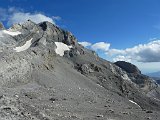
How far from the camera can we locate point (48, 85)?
245 feet

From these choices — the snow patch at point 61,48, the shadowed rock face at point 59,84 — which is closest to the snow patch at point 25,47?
the shadowed rock face at point 59,84

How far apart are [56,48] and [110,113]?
73445mm

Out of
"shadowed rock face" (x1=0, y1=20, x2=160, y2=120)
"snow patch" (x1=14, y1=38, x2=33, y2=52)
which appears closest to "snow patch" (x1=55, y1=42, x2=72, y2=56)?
Result: "shadowed rock face" (x1=0, y1=20, x2=160, y2=120)

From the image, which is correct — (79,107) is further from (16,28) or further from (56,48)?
(16,28)

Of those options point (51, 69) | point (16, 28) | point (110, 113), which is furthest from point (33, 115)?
point (16, 28)

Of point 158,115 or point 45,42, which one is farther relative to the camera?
point 45,42

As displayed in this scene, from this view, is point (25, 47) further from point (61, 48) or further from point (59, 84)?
point (59, 84)

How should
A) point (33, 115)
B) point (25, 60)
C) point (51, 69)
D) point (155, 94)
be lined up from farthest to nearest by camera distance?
point (155, 94) < point (51, 69) < point (25, 60) < point (33, 115)

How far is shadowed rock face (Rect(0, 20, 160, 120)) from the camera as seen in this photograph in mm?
43188

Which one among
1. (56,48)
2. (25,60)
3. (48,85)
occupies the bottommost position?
(48,85)

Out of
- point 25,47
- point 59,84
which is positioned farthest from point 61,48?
point 59,84

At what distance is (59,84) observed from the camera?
7800 cm

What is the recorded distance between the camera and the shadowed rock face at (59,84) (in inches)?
1700

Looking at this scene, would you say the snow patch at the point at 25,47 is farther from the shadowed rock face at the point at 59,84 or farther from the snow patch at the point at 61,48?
the snow patch at the point at 61,48
